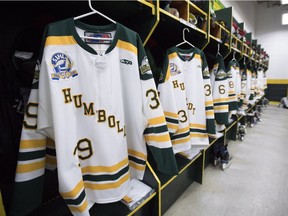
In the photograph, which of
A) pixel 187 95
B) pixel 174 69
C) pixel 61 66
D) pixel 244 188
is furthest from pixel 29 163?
pixel 244 188

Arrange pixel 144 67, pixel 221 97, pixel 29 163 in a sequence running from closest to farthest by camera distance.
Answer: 1. pixel 29 163
2. pixel 144 67
3. pixel 221 97

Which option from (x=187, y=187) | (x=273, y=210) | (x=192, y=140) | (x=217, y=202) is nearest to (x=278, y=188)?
(x=273, y=210)

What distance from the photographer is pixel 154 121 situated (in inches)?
34.3

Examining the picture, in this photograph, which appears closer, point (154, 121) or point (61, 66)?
point (61, 66)

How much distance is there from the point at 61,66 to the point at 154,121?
484 millimetres

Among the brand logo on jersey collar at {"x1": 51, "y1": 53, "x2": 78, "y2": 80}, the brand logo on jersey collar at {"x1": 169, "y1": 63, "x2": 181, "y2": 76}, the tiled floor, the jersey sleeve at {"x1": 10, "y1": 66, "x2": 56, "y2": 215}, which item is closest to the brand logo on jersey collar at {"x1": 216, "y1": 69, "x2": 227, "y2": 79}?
the brand logo on jersey collar at {"x1": 169, "y1": 63, "x2": 181, "y2": 76}

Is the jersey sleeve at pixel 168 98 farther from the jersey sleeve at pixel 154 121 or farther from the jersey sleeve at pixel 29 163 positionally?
the jersey sleeve at pixel 29 163

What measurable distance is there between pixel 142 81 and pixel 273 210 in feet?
5.48

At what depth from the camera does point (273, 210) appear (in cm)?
151

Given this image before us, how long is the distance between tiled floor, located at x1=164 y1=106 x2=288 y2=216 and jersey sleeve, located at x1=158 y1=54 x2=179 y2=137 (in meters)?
0.88

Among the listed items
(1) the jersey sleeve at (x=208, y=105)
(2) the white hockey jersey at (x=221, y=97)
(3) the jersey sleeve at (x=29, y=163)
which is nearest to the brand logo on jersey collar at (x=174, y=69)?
(1) the jersey sleeve at (x=208, y=105)

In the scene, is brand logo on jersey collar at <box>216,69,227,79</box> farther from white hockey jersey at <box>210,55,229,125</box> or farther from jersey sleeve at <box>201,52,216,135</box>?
jersey sleeve at <box>201,52,216,135</box>

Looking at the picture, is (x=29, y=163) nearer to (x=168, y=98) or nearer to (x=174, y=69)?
(x=168, y=98)

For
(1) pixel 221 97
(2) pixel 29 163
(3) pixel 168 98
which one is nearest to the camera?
(2) pixel 29 163
